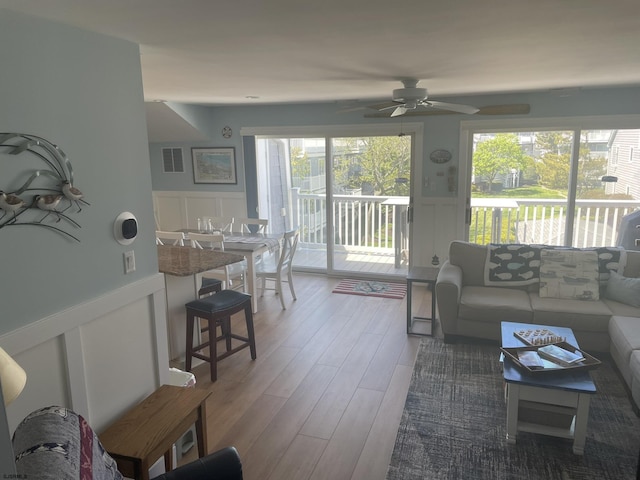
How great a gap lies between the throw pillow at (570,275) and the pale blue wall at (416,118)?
182 centimetres

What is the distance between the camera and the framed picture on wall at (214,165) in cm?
659

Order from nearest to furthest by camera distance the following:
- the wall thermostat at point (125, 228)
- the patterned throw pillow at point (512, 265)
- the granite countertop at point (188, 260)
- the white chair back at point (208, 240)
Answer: the wall thermostat at point (125, 228) < the granite countertop at point (188, 260) < the patterned throw pillow at point (512, 265) < the white chair back at point (208, 240)

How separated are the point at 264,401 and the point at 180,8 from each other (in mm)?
2581

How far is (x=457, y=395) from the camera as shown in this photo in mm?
3348

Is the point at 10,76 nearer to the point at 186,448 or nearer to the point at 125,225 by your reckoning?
the point at 125,225

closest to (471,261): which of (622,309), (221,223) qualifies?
(622,309)

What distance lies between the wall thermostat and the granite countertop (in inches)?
44.5

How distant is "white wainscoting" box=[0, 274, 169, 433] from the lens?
1871 millimetres

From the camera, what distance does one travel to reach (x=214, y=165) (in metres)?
6.68

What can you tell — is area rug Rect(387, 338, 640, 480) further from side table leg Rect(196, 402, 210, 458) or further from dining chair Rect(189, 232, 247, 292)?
dining chair Rect(189, 232, 247, 292)

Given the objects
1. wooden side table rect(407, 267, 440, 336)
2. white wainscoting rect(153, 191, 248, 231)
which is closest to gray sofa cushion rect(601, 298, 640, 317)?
wooden side table rect(407, 267, 440, 336)

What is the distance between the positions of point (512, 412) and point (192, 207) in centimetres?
537

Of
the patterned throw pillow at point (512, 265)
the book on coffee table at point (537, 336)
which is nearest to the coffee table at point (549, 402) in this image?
the book on coffee table at point (537, 336)

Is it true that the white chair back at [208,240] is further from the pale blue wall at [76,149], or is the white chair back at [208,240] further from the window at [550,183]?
the window at [550,183]
